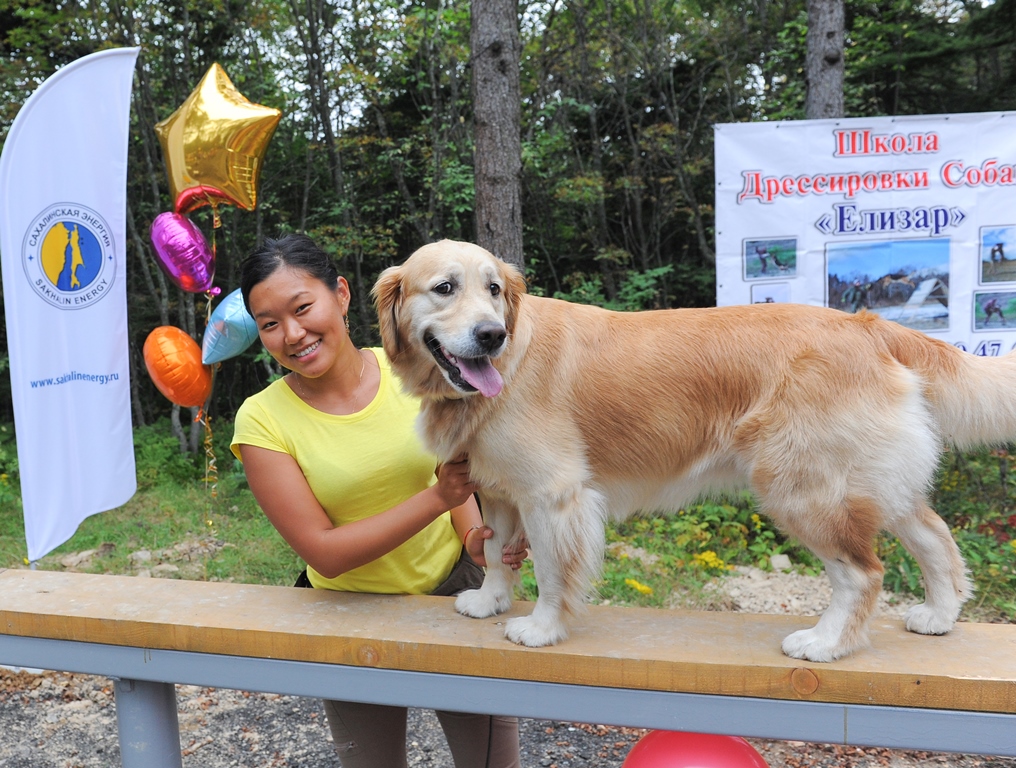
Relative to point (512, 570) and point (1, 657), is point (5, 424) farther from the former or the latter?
point (512, 570)

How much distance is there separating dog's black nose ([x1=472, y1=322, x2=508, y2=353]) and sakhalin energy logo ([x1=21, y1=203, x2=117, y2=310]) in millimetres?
3317

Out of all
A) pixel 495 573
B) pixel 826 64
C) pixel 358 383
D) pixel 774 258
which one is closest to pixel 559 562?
pixel 495 573

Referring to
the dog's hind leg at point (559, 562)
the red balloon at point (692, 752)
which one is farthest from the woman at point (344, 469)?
the red balloon at point (692, 752)

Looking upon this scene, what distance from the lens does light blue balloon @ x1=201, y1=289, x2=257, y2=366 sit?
4742 millimetres

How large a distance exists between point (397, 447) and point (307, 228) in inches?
345

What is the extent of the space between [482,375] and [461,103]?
8952mm

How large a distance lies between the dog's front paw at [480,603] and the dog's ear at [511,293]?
0.79 metres

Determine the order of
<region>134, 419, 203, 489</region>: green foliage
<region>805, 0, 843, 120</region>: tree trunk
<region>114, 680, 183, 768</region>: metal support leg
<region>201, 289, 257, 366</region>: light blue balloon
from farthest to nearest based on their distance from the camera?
<region>134, 419, 203, 489</region>: green foliage → <region>805, 0, 843, 120</region>: tree trunk → <region>201, 289, 257, 366</region>: light blue balloon → <region>114, 680, 183, 768</region>: metal support leg

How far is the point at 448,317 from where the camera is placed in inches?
76.4

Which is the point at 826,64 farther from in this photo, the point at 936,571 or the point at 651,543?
the point at 936,571

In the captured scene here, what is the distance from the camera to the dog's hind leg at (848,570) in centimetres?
189

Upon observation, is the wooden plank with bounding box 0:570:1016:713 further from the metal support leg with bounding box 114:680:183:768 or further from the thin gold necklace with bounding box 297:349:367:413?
the thin gold necklace with bounding box 297:349:367:413

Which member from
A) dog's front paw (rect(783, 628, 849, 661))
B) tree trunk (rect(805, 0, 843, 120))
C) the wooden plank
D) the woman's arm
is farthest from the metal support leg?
tree trunk (rect(805, 0, 843, 120))

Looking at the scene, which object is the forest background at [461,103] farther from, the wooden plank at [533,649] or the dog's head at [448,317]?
the dog's head at [448,317]
